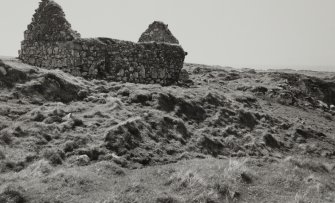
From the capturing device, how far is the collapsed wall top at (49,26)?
19.4 m

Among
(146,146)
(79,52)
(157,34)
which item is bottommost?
(146,146)


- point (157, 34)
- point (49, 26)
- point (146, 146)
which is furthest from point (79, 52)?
point (157, 34)

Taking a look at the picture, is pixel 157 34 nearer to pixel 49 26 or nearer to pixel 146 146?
pixel 49 26

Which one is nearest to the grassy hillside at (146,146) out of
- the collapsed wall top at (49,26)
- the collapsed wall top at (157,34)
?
the collapsed wall top at (49,26)

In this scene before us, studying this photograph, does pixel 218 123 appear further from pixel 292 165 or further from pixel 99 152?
pixel 99 152

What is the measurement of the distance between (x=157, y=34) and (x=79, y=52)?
9998 mm

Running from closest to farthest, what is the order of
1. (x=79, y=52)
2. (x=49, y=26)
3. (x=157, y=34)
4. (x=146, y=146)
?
(x=146, y=146)
(x=79, y=52)
(x=49, y=26)
(x=157, y=34)

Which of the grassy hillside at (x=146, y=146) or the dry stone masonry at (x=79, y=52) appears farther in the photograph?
the dry stone masonry at (x=79, y=52)

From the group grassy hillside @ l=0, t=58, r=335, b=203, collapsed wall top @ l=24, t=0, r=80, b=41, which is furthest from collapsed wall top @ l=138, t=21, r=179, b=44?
collapsed wall top @ l=24, t=0, r=80, b=41

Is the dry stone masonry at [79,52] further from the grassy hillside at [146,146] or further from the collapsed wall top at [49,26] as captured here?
the grassy hillside at [146,146]

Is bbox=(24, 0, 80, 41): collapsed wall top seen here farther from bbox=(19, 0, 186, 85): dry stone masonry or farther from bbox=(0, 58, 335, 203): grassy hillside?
bbox=(0, 58, 335, 203): grassy hillside

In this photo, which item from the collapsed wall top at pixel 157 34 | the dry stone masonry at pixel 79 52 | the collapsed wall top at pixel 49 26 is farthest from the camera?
the collapsed wall top at pixel 157 34

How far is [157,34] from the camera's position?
28.0 metres

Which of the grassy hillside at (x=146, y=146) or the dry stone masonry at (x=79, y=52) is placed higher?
the dry stone masonry at (x=79, y=52)
